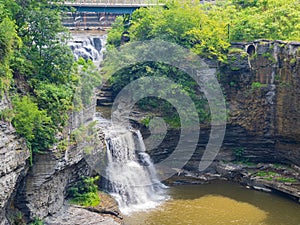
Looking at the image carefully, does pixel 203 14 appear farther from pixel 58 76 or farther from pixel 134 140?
pixel 58 76

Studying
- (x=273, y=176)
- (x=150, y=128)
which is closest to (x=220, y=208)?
(x=273, y=176)

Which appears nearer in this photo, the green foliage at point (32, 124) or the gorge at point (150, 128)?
the green foliage at point (32, 124)

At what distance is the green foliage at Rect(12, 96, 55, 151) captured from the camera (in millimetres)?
19625

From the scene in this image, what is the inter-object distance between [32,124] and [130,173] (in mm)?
8740

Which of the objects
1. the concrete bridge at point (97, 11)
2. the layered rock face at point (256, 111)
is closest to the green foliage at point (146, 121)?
the layered rock face at point (256, 111)

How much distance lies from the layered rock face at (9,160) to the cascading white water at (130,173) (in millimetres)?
7362

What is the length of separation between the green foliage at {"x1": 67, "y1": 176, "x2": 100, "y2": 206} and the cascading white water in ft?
6.02

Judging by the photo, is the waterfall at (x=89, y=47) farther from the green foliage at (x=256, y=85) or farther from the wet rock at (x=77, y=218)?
the wet rock at (x=77, y=218)

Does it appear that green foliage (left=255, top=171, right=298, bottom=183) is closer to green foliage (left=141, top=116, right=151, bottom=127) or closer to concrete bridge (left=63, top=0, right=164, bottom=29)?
green foliage (left=141, top=116, right=151, bottom=127)

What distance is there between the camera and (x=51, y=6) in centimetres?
2414

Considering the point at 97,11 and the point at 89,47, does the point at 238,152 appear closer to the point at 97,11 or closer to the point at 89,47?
the point at 89,47

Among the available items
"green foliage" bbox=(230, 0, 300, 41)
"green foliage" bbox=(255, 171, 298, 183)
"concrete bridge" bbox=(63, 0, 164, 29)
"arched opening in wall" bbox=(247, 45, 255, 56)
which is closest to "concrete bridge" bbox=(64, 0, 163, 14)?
"concrete bridge" bbox=(63, 0, 164, 29)

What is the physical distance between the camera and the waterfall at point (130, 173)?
26031mm

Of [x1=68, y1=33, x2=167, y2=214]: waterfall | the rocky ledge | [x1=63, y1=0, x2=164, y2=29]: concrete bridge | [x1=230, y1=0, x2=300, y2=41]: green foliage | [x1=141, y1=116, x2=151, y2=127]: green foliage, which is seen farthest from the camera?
[x1=63, y1=0, x2=164, y2=29]: concrete bridge
